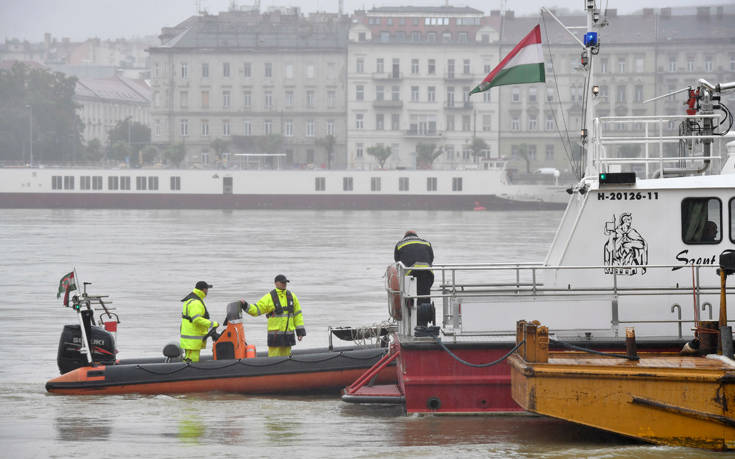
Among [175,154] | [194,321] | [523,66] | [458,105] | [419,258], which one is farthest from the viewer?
[458,105]

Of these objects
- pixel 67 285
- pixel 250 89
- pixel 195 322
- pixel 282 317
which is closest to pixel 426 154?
pixel 250 89

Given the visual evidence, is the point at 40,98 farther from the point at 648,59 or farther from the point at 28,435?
the point at 28,435

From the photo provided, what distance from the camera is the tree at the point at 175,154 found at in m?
107

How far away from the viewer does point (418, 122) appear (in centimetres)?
11594

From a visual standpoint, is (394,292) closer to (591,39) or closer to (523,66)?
(523,66)

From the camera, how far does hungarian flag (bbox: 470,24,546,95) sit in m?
13.7

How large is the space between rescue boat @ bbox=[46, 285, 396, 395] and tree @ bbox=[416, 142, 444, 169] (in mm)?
95212

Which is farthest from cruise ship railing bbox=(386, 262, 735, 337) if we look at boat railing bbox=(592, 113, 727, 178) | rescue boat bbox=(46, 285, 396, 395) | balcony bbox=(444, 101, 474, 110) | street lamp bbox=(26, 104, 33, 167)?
balcony bbox=(444, 101, 474, 110)

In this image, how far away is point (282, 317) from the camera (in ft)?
47.9

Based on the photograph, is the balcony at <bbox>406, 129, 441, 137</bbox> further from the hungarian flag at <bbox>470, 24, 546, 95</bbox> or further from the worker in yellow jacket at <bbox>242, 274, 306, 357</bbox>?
the hungarian flag at <bbox>470, 24, 546, 95</bbox>

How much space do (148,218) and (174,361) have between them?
199ft

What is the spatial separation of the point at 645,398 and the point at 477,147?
99.2 m

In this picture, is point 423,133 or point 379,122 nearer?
point 423,133

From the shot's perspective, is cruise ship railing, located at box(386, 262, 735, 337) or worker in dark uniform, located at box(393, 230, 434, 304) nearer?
cruise ship railing, located at box(386, 262, 735, 337)
